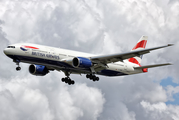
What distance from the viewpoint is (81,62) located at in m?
49.9

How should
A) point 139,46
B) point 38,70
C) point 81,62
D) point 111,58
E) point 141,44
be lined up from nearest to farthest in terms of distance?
point 81,62
point 111,58
point 38,70
point 139,46
point 141,44

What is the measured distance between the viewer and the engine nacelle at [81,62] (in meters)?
49.9

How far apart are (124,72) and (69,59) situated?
1312cm

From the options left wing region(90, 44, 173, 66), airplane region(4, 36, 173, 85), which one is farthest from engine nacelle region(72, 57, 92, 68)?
left wing region(90, 44, 173, 66)

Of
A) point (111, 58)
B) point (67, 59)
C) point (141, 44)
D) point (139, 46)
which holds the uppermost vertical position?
point (141, 44)

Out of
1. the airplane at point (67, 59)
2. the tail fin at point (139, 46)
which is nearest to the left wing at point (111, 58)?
the airplane at point (67, 59)

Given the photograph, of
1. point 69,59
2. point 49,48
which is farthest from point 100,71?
point 49,48

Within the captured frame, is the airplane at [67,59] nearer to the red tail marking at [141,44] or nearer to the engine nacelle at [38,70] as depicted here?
the engine nacelle at [38,70]

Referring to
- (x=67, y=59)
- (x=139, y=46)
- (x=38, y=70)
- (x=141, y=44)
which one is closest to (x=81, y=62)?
(x=67, y=59)

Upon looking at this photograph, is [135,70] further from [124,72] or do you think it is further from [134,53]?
[134,53]

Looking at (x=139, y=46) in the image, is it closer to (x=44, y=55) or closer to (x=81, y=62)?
(x=81, y=62)

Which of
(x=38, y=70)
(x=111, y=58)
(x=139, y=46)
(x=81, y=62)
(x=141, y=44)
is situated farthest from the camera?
(x=141, y=44)

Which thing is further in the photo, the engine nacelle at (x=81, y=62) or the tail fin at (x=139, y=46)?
the tail fin at (x=139, y=46)

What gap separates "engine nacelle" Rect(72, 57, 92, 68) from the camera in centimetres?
4986
